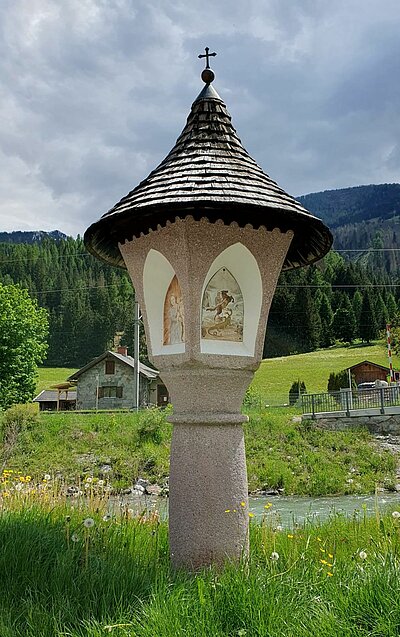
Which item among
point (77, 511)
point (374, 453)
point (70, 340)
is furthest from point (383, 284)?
point (77, 511)

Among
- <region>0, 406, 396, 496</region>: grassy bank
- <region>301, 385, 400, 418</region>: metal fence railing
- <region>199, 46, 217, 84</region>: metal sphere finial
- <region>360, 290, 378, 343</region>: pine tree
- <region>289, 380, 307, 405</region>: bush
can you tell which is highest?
<region>360, 290, 378, 343</region>: pine tree

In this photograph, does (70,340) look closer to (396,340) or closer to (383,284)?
(396,340)

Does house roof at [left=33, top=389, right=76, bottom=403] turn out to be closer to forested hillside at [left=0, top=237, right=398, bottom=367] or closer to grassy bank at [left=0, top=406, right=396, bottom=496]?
forested hillside at [left=0, top=237, right=398, bottom=367]

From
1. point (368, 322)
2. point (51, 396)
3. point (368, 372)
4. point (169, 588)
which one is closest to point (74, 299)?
point (51, 396)

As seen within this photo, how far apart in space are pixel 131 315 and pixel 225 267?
7232 centimetres

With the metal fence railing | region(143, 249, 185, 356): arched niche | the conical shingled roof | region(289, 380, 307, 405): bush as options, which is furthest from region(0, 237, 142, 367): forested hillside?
region(143, 249, 185, 356): arched niche

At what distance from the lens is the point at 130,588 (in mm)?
4320

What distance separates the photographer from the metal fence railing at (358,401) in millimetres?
27672

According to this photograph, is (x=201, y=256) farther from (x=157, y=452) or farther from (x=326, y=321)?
(x=326, y=321)

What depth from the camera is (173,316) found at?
5703mm

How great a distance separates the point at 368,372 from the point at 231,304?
5212cm

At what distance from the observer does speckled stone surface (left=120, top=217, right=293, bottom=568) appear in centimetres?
517

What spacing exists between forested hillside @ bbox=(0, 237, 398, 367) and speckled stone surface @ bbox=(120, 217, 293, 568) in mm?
68337

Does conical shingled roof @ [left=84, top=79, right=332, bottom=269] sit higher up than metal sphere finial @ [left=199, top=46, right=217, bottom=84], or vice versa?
metal sphere finial @ [left=199, top=46, right=217, bottom=84]
